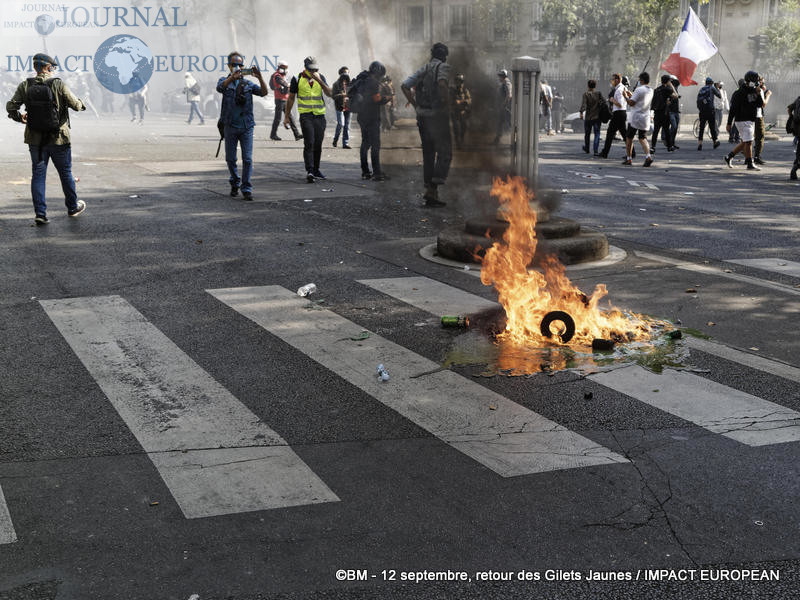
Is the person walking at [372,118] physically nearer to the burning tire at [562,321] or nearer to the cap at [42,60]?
the cap at [42,60]

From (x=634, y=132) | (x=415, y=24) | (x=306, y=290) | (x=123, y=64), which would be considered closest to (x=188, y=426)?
(x=306, y=290)

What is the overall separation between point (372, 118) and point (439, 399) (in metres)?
9.28

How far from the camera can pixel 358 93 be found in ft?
41.0

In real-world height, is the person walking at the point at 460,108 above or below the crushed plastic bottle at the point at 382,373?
above

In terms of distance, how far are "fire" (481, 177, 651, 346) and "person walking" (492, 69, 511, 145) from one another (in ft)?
4.63

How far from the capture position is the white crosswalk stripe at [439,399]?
4078 millimetres

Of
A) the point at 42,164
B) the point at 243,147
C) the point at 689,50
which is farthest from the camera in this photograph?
the point at 689,50

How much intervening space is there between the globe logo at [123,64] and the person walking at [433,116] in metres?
29.3

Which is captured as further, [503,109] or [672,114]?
[672,114]

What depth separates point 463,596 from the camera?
2.96m

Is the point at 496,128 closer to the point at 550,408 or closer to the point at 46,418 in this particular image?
the point at 550,408

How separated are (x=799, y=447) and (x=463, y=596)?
79.1 inches

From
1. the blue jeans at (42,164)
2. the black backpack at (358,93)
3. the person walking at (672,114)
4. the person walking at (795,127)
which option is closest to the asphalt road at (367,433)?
the blue jeans at (42,164)

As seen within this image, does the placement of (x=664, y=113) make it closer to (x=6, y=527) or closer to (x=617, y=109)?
(x=617, y=109)
